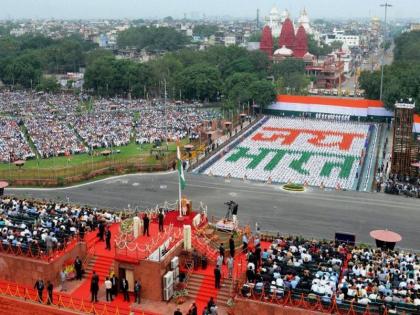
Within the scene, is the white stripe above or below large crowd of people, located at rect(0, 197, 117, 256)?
above

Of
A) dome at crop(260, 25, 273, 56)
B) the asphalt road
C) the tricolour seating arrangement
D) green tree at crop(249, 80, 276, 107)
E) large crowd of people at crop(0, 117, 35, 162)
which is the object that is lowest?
the asphalt road

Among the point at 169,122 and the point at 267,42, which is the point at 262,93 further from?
the point at 267,42

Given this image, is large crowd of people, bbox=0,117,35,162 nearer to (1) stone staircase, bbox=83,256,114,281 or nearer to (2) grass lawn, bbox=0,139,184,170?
(2) grass lawn, bbox=0,139,184,170

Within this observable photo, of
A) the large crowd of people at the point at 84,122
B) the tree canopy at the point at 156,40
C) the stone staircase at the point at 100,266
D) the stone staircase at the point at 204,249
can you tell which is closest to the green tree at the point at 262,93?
the large crowd of people at the point at 84,122

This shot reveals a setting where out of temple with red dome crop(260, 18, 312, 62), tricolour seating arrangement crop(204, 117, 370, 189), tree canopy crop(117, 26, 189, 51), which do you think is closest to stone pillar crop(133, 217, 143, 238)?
tricolour seating arrangement crop(204, 117, 370, 189)

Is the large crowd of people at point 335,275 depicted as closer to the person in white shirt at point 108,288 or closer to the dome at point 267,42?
the person in white shirt at point 108,288

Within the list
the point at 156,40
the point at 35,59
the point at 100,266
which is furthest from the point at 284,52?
the point at 100,266

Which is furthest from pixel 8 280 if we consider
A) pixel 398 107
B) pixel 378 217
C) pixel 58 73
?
pixel 58 73
